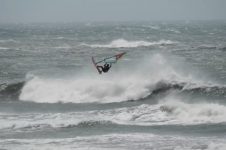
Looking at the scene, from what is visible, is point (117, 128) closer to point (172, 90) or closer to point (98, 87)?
point (172, 90)

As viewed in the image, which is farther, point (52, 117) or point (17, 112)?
point (17, 112)

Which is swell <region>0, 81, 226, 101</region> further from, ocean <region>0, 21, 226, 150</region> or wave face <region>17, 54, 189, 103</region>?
wave face <region>17, 54, 189, 103</region>

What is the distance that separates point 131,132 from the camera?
83.6ft

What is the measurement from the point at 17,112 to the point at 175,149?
12.6 metres

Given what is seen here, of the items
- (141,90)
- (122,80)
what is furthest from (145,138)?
(122,80)

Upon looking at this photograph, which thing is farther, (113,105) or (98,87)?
(98,87)

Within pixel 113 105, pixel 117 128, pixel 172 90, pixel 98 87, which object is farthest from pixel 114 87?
pixel 117 128

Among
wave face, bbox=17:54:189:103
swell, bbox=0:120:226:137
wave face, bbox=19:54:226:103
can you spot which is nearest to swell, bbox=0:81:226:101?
wave face, bbox=19:54:226:103

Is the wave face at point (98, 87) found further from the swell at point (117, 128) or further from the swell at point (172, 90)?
the swell at point (117, 128)

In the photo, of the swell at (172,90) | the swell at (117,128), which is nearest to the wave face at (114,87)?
the swell at (172,90)

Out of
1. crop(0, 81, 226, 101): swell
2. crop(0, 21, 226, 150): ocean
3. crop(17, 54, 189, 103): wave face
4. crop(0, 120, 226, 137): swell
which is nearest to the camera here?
crop(0, 21, 226, 150): ocean

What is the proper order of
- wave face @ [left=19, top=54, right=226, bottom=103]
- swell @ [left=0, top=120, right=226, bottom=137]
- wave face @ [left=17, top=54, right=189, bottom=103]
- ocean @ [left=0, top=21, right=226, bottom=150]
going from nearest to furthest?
1. ocean @ [left=0, top=21, right=226, bottom=150]
2. swell @ [left=0, top=120, right=226, bottom=137]
3. wave face @ [left=19, top=54, right=226, bottom=103]
4. wave face @ [left=17, top=54, right=189, bottom=103]

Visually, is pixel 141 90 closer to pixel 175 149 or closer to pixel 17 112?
pixel 17 112

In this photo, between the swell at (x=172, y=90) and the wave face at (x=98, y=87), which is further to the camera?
the wave face at (x=98, y=87)
